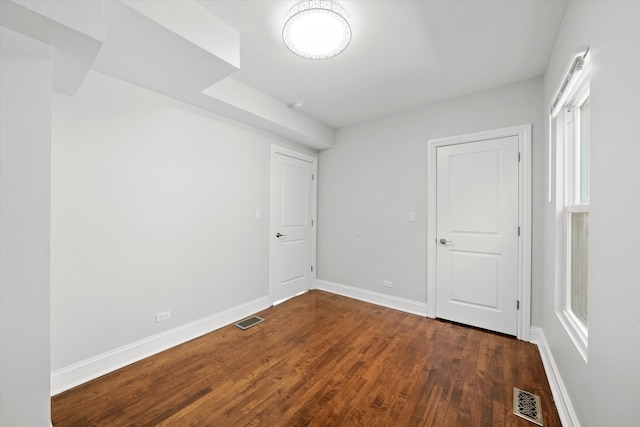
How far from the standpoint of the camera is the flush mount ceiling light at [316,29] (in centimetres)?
164

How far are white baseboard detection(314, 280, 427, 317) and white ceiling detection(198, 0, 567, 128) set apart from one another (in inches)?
97.9

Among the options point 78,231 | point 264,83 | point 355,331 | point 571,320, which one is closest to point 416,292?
point 355,331

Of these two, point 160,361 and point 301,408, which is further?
point 160,361

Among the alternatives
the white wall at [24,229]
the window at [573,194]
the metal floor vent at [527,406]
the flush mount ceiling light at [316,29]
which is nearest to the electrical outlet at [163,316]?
the white wall at [24,229]

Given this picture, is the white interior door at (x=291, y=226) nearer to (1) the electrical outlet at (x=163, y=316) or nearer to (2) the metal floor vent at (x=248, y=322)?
(2) the metal floor vent at (x=248, y=322)

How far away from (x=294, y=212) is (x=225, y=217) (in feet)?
3.81

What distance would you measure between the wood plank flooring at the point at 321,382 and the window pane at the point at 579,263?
65 cm

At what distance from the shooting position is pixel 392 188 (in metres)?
3.45

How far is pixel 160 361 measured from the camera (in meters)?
2.16

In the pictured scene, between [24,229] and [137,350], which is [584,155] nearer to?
[24,229]

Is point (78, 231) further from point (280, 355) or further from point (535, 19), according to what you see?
point (535, 19)

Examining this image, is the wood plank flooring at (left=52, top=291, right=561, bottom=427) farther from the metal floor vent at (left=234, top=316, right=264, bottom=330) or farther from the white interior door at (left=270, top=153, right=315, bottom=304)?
the white interior door at (left=270, top=153, right=315, bottom=304)

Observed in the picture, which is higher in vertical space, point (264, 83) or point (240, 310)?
point (264, 83)

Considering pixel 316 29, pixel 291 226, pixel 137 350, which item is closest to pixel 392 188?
pixel 291 226
